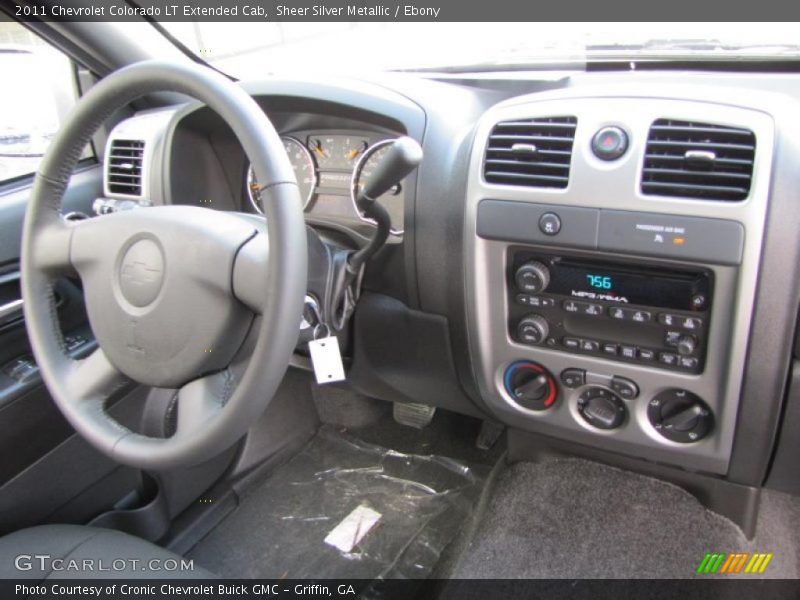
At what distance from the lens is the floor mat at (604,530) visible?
1.32m

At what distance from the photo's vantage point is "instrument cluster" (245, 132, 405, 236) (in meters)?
1.35

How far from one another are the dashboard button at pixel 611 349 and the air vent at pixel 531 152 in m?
0.31

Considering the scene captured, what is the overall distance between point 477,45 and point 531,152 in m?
0.51

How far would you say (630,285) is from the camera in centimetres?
107

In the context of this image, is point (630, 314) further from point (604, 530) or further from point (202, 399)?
point (202, 399)

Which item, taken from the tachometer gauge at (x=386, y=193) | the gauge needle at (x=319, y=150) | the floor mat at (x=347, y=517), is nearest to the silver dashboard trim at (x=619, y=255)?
the tachometer gauge at (x=386, y=193)

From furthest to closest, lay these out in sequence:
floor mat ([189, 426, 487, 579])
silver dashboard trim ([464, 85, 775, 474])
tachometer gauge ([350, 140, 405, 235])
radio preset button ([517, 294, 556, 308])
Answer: floor mat ([189, 426, 487, 579]) → tachometer gauge ([350, 140, 405, 235]) → radio preset button ([517, 294, 556, 308]) → silver dashboard trim ([464, 85, 775, 474])

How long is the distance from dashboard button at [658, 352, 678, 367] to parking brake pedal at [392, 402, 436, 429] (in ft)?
2.99

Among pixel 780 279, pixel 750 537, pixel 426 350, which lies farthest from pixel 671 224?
pixel 750 537

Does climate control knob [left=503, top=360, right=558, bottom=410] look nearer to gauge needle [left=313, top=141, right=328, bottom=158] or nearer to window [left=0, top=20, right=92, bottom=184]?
gauge needle [left=313, top=141, right=328, bottom=158]

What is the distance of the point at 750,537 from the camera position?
133 cm

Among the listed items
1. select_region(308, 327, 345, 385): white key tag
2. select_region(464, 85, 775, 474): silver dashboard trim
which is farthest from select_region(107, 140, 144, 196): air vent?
select_region(464, 85, 775, 474): silver dashboard trim

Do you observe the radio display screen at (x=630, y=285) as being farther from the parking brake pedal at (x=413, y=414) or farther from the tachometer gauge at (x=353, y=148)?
the parking brake pedal at (x=413, y=414)

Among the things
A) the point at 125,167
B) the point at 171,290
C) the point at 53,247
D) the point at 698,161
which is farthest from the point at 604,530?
the point at 125,167
